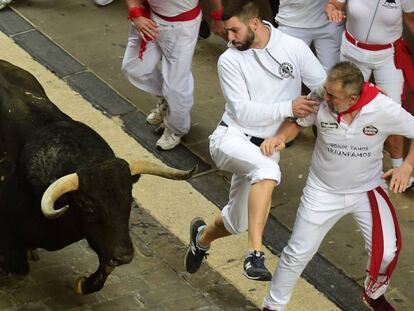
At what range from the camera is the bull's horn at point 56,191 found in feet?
25.3

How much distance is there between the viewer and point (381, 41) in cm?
973

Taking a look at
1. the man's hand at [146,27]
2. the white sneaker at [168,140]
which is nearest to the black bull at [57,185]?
the man's hand at [146,27]

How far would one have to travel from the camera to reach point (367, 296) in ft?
28.4

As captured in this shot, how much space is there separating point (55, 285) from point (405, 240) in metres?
2.80

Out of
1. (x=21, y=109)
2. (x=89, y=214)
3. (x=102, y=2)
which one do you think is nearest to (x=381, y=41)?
(x=21, y=109)

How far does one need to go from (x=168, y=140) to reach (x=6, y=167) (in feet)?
8.35

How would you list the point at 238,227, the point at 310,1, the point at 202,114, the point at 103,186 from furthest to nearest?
the point at 202,114 < the point at 310,1 < the point at 238,227 < the point at 103,186

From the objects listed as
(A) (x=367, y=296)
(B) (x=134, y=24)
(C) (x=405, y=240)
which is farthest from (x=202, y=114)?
(A) (x=367, y=296)

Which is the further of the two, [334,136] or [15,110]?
[15,110]

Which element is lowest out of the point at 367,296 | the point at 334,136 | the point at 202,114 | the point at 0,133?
the point at 202,114

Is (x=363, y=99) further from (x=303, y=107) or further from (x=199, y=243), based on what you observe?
(x=199, y=243)

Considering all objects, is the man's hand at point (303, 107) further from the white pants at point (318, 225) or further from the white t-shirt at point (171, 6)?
the white t-shirt at point (171, 6)

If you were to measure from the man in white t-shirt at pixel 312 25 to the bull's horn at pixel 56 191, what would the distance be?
3.26 meters

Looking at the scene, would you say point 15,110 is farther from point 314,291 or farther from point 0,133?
point 314,291
